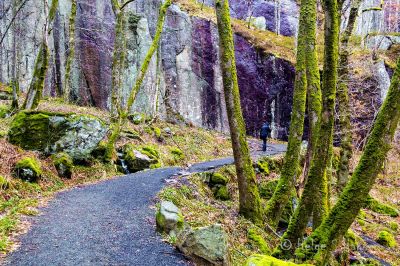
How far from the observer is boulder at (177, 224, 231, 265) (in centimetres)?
565

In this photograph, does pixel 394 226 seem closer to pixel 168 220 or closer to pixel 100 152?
pixel 168 220

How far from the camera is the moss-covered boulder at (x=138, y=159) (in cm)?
1391

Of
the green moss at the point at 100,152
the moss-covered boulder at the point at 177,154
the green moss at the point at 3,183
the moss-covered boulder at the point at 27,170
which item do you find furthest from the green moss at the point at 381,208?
the green moss at the point at 3,183

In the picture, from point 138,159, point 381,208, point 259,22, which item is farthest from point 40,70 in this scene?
point 259,22

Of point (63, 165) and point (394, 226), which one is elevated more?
point (63, 165)

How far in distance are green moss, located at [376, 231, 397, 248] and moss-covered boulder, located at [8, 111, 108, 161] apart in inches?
413

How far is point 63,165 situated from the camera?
10922mm

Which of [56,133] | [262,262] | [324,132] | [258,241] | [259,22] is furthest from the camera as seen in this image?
[259,22]

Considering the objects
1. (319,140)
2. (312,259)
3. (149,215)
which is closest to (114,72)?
(149,215)

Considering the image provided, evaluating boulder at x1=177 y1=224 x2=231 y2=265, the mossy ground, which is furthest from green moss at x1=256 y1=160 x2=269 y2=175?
boulder at x1=177 y1=224 x2=231 y2=265

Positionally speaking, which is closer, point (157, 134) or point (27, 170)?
point (27, 170)

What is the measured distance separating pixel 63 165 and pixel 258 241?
6455 mm

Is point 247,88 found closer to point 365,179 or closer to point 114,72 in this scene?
point 114,72

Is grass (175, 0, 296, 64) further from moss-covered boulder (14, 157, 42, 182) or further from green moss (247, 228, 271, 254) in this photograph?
green moss (247, 228, 271, 254)
